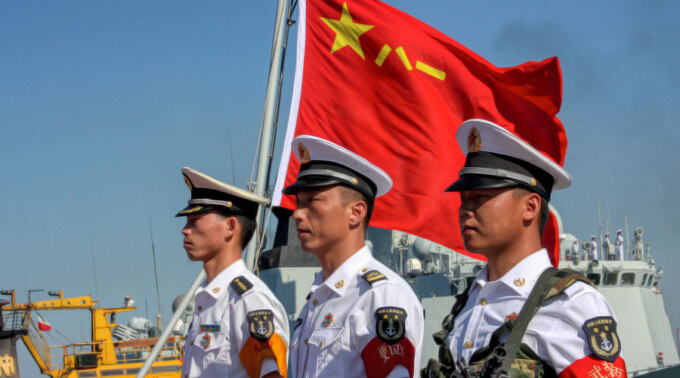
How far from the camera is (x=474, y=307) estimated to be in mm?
2721

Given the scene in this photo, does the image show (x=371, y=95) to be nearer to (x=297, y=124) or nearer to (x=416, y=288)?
(x=297, y=124)

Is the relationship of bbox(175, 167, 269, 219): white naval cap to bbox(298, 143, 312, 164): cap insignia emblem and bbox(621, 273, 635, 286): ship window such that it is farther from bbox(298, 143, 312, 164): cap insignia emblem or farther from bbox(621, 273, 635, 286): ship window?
bbox(621, 273, 635, 286): ship window

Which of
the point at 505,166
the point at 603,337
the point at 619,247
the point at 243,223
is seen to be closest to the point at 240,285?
the point at 243,223

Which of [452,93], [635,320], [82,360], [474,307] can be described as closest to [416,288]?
[635,320]

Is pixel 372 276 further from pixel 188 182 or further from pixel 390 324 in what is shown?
pixel 188 182

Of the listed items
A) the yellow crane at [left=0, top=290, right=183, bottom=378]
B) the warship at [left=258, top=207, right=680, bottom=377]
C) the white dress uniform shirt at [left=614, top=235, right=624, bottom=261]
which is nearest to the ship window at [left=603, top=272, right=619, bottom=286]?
the warship at [left=258, top=207, right=680, bottom=377]

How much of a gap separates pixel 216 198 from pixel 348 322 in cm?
151

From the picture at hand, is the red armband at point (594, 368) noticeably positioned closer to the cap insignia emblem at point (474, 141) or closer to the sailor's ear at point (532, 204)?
the sailor's ear at point (532, 204)

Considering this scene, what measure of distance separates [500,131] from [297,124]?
4.64m

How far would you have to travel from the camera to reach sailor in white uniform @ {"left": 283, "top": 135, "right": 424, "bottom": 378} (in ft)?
10.8

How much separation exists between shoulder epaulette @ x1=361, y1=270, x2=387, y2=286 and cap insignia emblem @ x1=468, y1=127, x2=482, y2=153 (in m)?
0.86

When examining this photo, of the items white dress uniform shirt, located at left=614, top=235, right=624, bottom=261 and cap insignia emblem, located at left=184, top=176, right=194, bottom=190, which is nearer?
cap insignia emblem, located at left=184, top=176, right=194, bottom=190

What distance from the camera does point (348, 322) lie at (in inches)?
136

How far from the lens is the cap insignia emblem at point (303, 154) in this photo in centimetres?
397
